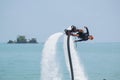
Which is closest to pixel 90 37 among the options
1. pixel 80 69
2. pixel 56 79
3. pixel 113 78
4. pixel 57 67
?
pixel 80 69

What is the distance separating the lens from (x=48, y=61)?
15977 millimetres

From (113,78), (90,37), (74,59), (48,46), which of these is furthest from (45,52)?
(113,78)

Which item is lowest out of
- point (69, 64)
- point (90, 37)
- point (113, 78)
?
point (113, 78)

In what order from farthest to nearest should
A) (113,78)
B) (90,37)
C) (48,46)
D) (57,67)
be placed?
(113,78) < (57,67) < (48,46) < (90,37)

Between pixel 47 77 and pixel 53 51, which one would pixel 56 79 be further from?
pixel 53 51

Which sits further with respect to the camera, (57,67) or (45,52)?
(57,67)

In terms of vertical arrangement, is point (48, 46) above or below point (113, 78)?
above

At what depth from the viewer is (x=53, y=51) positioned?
1554 centimetres

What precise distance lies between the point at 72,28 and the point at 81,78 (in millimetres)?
2622

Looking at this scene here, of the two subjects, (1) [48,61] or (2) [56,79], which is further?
(2) [56,79]

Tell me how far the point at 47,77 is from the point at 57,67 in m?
0.66

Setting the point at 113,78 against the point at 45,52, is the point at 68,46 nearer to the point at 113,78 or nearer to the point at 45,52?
the point at 45,52

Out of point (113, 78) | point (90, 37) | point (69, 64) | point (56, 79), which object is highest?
point (90, 37)

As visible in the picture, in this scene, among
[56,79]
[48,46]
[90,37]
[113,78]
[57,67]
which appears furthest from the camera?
[113,78]
